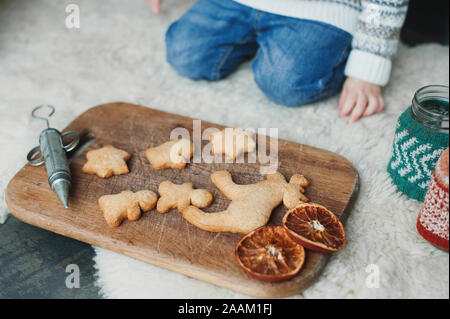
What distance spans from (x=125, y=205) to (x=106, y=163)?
14 cm

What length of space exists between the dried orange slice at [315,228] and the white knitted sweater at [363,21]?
0.55m

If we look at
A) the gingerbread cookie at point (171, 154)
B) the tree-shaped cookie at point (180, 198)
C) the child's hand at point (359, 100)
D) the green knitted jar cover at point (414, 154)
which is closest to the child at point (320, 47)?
the child's hand at point (359, 100)

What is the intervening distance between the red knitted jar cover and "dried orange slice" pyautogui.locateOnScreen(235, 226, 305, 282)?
247 mm

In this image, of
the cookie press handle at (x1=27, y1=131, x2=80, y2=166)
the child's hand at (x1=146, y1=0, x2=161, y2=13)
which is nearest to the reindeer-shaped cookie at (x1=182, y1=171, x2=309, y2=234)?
the cookie press handle at (x1=27, y1=131, x2=80, y2=166)

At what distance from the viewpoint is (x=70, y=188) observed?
923 millimetres

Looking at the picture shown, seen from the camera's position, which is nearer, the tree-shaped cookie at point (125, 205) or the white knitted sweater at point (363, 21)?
the tree-shaped cookie at point (125, 205)

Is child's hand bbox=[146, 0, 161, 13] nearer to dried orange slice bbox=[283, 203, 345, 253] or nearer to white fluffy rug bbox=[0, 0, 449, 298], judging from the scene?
white fluffy rug bbox=[0, 0, 449, 298]

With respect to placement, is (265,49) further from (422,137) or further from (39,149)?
(39,149)

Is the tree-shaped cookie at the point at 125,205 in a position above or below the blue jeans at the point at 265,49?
below

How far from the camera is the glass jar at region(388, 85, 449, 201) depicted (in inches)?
32.7

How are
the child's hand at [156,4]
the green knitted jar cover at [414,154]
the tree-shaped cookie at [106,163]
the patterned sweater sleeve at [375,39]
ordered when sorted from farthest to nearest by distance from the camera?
the child's hand at [156,4], the patterned sweater sleeve at [375,39], the tree-shaped cookie at [106,163], the green knitted jar cover at [414,154]

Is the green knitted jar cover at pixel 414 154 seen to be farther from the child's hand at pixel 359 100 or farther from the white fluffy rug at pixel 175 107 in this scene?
the child's hand at pixel 359 100

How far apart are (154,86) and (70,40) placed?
0.45 metres

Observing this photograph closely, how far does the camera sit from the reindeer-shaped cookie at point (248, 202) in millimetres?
826
